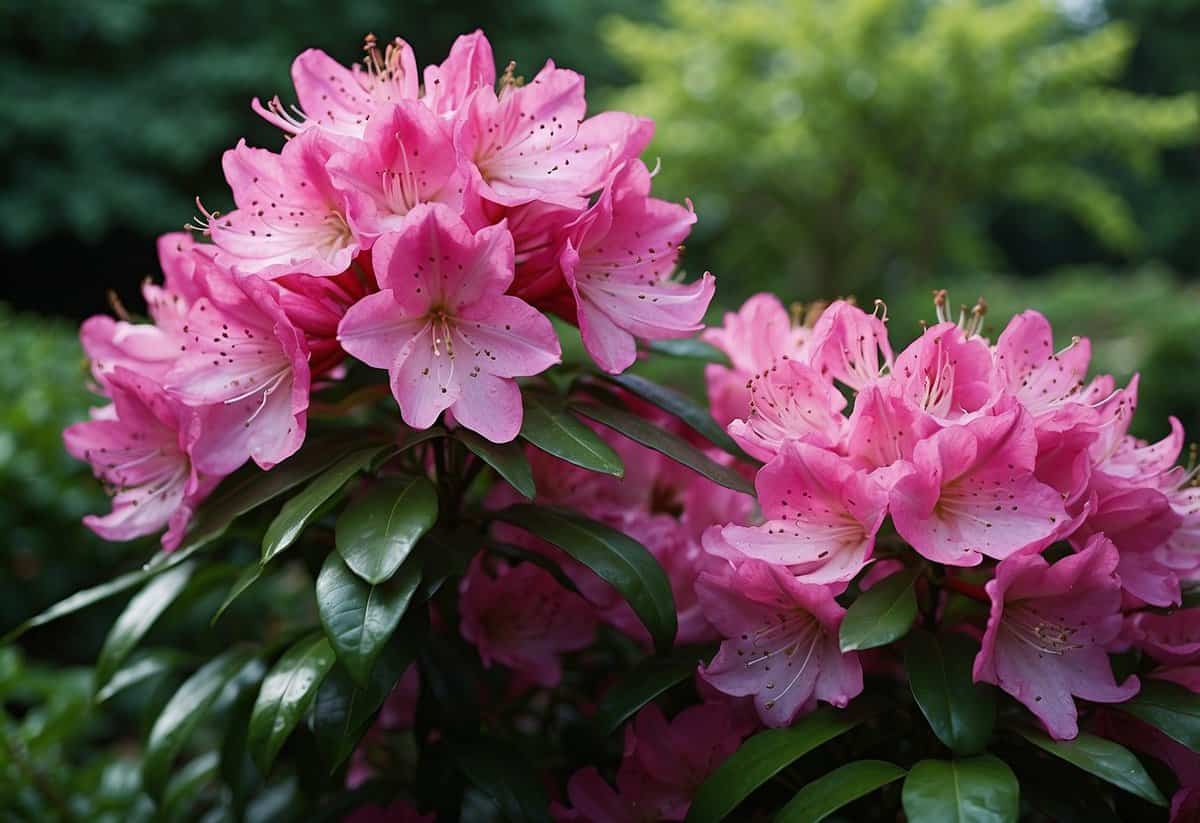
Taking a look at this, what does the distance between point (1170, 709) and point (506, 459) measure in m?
0.57

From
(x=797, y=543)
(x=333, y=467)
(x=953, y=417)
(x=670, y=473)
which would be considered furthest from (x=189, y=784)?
(x=953, y=417)

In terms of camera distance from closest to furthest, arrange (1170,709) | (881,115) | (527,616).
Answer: (1170,709) → (527,616) → (881,115)

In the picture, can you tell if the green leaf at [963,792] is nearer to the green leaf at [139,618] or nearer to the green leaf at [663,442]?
the green leaf at [663,442]

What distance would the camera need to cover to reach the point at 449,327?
0.94 meters

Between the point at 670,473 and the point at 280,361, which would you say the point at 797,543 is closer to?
the point at 670,473

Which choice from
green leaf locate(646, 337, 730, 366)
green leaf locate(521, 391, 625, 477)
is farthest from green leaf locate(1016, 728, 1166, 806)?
green leaf locate(646, 337, 730, 366)

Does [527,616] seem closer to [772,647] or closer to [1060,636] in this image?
[772,647]

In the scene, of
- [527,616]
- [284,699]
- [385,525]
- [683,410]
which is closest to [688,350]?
[683,410]

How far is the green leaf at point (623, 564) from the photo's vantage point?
2.97 ft

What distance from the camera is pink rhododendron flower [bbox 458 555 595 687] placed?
1.08m

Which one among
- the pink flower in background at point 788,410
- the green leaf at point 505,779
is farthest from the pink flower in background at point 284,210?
the green leaf at point 505,779

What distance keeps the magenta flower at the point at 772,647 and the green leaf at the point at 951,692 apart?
0.17 ft

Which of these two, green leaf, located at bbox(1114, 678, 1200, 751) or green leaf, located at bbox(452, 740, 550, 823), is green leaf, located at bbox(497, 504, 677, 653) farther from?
green leaf, located at bbox(1114, 678, 1200, 751)

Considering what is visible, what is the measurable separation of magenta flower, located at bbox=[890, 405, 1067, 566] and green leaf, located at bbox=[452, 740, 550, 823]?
16.5 inches
